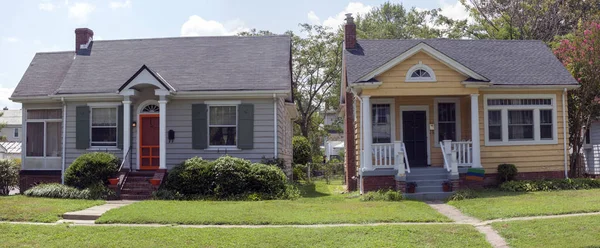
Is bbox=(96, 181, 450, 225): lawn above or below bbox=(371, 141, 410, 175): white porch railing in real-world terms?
below

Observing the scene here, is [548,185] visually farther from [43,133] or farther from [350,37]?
[43,133]

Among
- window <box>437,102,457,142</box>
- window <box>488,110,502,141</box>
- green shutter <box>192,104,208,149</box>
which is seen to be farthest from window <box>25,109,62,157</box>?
window <box>488,110,502,141</box>

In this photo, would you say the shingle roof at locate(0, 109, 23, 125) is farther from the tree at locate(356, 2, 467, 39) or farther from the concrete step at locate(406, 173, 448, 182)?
the concrete step at locate(406, 173, 448, 182)

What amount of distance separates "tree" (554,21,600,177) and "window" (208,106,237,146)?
12086 mm

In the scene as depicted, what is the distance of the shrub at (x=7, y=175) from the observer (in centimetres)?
1673

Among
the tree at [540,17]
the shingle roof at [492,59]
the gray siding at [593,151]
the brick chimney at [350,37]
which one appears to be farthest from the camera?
the tree at [540,17]

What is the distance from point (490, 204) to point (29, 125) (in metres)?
15.9

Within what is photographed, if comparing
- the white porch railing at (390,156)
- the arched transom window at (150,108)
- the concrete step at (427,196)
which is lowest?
the concrete step at (427,196)

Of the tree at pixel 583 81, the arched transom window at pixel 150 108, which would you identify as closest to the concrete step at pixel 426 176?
the tree at pixel 583 81

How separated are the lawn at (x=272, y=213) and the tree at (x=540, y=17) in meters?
20.2

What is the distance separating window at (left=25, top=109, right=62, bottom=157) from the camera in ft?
59.9

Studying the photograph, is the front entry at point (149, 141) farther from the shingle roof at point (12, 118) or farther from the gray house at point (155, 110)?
the shingle roof at point (12, 118)

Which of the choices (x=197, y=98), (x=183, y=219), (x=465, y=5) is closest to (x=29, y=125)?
(x=197, y=98)

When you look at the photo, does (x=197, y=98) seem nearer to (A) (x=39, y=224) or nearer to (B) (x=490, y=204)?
(A) (x=39, y=224)
